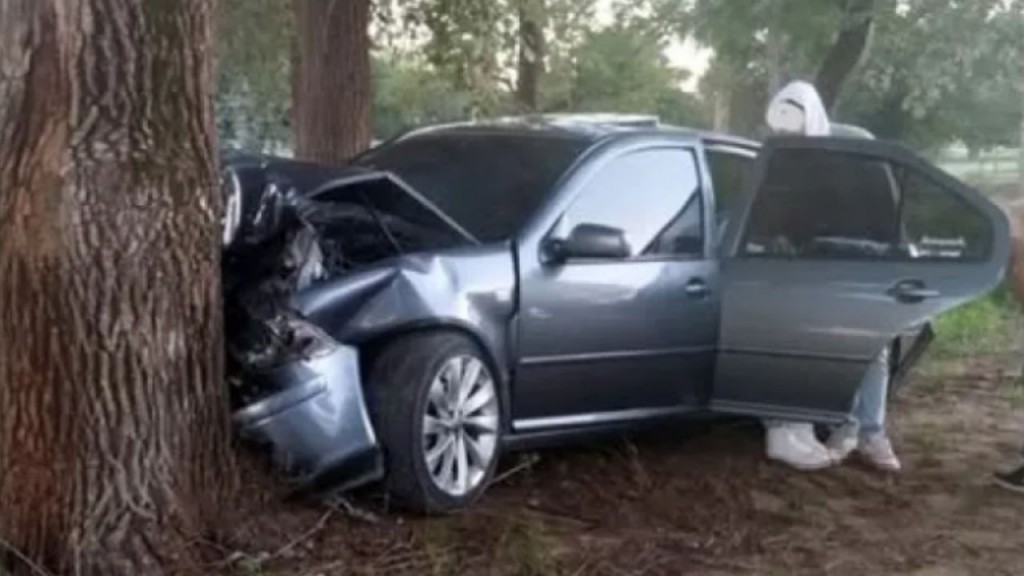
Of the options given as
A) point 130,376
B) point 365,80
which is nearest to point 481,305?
point 130,376

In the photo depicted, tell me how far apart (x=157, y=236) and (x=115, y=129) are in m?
0.36

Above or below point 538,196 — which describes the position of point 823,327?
below

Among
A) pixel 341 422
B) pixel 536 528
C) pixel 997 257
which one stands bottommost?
pixel 536 528

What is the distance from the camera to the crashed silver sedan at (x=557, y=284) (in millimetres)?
5680

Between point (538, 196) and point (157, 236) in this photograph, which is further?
point (538, 196)

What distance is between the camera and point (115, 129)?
188 inches

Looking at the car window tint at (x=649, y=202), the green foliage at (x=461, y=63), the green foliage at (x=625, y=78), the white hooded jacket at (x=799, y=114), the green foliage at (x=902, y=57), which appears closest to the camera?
the car window tint at (x=649, y=202)

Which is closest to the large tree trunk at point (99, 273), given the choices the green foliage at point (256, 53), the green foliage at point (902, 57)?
the green foliage at point (256, 53)

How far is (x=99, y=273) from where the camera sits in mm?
4762

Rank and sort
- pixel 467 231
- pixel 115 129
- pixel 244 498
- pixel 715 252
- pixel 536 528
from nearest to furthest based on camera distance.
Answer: pixel 115 129 → pixel 244 498 → pixel 536 528 → pixel 467 231 → pixel 715 252

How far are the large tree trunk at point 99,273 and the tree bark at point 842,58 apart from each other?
43.5ft

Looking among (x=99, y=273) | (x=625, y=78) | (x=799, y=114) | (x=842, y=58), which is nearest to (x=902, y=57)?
(x=842, y=58)

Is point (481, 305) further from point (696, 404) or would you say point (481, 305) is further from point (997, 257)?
point (997, 257)

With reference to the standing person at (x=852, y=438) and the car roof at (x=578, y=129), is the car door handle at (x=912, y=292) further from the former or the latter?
the car roof at (x=578, y=129)
